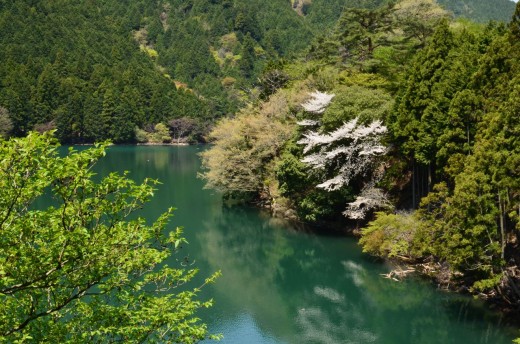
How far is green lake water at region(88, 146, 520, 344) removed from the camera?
57.5ft

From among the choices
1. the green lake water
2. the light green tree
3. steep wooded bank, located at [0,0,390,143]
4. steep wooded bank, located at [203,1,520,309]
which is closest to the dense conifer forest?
steep wooded bank, located at [203,1,520,309]

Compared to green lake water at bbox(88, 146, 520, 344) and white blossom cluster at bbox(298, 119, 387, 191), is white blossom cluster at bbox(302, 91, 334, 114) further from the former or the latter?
green lake water at bbox(88, 146, 520, 344)

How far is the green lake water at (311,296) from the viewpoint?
17.5 m

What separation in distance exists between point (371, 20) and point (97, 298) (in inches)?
1400

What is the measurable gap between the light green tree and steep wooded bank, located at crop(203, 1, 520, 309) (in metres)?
13.4

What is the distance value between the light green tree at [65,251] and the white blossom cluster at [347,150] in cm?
2103

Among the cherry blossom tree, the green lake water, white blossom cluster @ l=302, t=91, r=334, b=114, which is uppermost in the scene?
white blossom cluster @ l=302, t=91, r=334, b=114

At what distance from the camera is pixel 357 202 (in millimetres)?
27203

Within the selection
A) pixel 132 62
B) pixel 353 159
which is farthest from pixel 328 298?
pixel 132 62

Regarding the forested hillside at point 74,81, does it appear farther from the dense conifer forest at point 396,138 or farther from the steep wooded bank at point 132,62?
the dense conifer forest at point 396,138

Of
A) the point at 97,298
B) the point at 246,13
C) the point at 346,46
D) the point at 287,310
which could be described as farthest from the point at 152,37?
the point at 97,298

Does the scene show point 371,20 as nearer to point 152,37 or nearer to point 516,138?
point 516,138

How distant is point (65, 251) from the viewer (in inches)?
246

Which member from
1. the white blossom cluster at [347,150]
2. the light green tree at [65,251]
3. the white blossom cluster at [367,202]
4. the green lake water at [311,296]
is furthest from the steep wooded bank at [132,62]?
the light green tree at [65,251]
